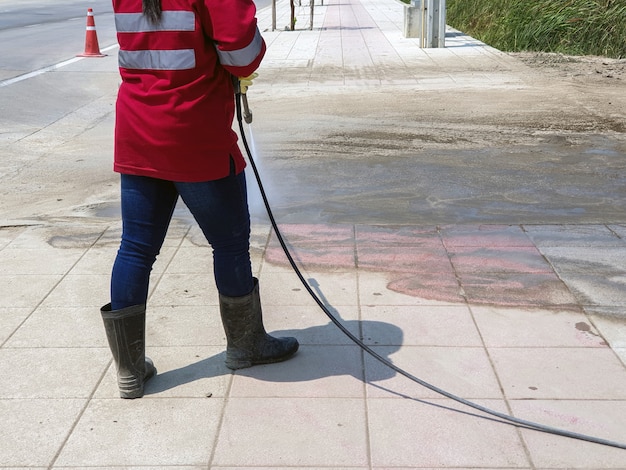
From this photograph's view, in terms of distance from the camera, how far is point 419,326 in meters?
4.04

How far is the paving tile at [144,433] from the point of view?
2973 millimetres

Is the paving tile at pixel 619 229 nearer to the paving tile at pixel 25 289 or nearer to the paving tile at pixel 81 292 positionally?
the paving tile at pixel 81 292

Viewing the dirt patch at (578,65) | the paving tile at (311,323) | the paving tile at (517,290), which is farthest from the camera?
the dirt patch at (578,65)

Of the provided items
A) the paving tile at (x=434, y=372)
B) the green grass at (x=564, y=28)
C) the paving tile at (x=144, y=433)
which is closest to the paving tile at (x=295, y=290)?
the paving tile at (x=434, y=372)

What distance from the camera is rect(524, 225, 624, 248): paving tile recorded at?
5.20 metres

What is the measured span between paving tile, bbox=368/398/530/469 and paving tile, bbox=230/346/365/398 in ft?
0.62

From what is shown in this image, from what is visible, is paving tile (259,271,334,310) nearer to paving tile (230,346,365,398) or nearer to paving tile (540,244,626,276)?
paving tile (230,346,365,398)

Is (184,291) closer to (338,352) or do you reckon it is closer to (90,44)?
(338,352)

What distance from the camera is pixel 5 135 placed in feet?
29.2

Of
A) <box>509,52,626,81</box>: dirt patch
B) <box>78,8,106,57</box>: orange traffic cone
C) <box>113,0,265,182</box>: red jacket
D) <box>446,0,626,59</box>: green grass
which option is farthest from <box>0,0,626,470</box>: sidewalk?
<box>78,8,106,57</box>: orange traffic cone

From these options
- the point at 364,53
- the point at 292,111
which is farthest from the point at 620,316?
the point at 364,53

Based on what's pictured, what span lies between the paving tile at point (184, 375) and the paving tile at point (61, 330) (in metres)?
0.22

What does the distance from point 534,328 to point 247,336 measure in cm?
139

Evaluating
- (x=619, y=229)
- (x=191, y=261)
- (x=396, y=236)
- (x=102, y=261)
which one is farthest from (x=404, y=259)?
(x=102, y=261)
